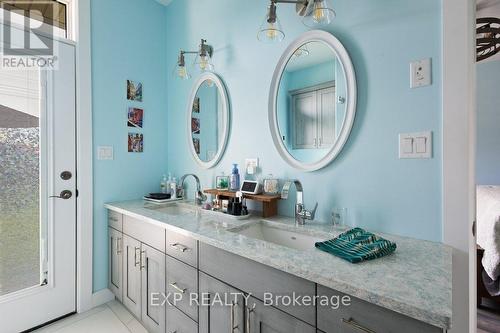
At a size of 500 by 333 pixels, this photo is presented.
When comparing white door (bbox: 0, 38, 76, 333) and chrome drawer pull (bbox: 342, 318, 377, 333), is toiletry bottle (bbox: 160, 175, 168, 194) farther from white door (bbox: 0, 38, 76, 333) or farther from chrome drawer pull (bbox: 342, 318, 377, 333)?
chrome drawer pull (bbox: 342, 318, 377, 333)

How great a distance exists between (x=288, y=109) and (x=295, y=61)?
0.94 feet

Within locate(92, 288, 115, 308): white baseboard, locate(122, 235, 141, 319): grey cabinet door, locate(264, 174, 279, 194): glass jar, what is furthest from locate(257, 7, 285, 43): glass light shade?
locate(92, 288, 115, 308): white baseboard

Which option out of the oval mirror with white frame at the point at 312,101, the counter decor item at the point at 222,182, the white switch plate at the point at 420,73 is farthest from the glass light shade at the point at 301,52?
the counter decor item at the point at 222,182

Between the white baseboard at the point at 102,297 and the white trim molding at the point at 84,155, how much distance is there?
0.08 feet

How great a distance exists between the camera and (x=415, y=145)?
Result: 45.6 inches

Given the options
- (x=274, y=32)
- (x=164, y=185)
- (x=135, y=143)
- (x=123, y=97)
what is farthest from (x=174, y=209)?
(x=274, y=32)

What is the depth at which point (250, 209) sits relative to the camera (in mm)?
1802

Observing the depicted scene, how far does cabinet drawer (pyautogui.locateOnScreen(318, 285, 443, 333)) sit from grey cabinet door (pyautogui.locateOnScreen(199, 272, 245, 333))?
0.38 m

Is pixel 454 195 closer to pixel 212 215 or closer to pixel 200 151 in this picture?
pixel 212 215

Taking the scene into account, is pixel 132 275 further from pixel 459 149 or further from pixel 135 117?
pixel 459 149

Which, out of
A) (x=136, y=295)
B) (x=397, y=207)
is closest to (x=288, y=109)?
(x=397, y=207)

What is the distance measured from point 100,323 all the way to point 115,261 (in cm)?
43

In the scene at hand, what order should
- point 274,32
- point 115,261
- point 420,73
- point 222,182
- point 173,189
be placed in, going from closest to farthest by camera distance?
point 420,73
point 274,32
point 222,182
point 115,261
point 173,189

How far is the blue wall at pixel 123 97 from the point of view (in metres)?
2.13
